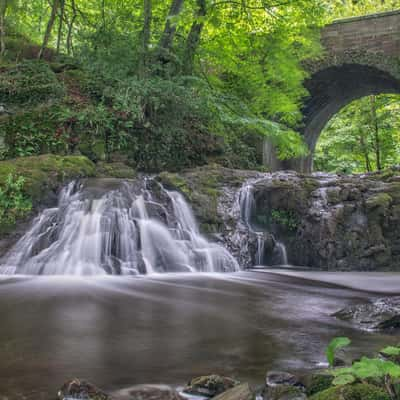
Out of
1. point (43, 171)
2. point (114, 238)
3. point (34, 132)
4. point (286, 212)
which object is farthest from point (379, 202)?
point (34, 132)

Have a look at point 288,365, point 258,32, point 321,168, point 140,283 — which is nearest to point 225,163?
point 258,32

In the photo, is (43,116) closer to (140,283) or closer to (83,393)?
(140,283)

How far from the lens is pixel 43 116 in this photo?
998 centimetres

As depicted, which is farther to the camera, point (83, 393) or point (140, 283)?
point (140, 283)

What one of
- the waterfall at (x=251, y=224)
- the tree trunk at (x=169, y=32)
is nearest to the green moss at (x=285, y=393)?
the waterfall at (x=251, y=224)

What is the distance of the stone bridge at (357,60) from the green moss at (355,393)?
45.3 ft

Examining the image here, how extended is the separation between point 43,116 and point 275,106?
6.06 metres

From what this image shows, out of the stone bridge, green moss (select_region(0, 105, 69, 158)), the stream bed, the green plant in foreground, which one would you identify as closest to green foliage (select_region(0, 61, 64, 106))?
green moss (select_region(0, 105, 69, 158))

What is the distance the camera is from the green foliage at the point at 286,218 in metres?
8.81

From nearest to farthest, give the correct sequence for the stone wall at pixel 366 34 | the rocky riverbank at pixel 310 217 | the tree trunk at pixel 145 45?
the rocky riverbank at pixel 310 217
the tree trunk at pixel 145 45
the stone wall at pixel 366 34

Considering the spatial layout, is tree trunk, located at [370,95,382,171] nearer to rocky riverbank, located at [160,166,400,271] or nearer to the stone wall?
the stone wall

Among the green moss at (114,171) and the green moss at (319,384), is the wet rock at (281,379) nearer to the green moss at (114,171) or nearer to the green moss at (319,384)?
the green moss at (319,384)

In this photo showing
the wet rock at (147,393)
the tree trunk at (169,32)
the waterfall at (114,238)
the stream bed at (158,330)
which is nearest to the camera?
the wet rock at (147,393)

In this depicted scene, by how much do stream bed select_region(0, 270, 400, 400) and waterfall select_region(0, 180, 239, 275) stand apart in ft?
1.61
